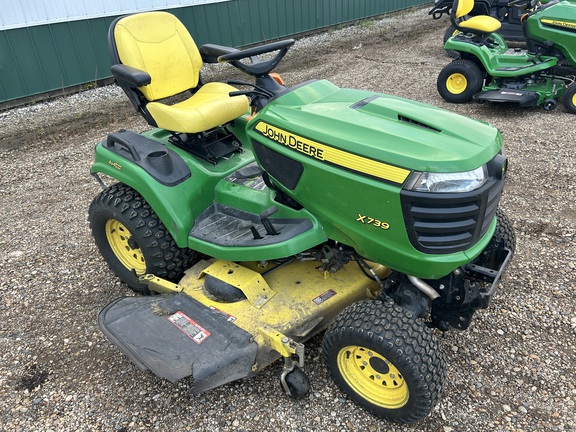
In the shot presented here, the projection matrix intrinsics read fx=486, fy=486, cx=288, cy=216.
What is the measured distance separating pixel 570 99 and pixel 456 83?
4.22 ft

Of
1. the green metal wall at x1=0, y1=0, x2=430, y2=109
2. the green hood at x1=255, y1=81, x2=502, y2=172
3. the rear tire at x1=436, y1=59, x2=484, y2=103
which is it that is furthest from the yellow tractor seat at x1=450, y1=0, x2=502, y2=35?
the green hood at x1=255, y1=81, x2=502, y2=172

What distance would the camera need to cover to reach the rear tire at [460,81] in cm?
589

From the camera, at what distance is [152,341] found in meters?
2.28

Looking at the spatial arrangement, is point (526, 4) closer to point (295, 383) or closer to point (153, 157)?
point (153, 157)

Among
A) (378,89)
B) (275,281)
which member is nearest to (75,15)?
(378,89)

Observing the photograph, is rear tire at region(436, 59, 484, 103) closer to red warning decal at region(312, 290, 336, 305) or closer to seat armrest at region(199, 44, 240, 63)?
seat armrest at region(199, 44, 240, 63)

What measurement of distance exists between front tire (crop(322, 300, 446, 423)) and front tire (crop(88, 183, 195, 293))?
1062 millimetres

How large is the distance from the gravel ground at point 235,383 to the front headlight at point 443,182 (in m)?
1.05

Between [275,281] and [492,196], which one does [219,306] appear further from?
[492,196]

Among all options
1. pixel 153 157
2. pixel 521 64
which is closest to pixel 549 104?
pixel 521 64

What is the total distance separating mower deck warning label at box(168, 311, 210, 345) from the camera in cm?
227

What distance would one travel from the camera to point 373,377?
7.16 ft

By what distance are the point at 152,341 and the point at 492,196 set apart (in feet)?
5.43

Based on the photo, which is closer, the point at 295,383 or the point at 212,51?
the point at 295,383
